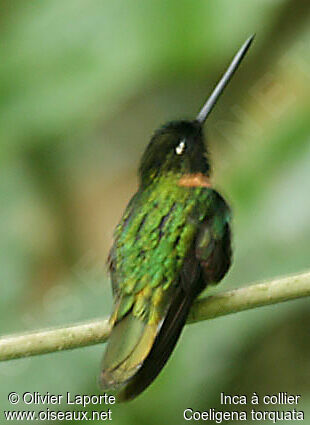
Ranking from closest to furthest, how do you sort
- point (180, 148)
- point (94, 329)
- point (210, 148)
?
1. point (94, 329)
2. point (180, 148)
3. point (210, 148)

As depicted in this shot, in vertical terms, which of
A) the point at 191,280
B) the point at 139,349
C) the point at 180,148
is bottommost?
the point at 139,349

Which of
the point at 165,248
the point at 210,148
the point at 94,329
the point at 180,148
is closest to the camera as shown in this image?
the point at 94,329

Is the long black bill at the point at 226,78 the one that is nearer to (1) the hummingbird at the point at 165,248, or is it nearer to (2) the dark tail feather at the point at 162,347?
(1) the hummingbird at the point at 165,248

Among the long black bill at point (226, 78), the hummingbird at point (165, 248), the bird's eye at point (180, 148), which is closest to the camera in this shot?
the hummingbird at point (165, 248)

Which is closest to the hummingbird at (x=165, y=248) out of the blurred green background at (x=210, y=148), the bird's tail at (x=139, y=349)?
the bird's tail at (x=139, y=349)

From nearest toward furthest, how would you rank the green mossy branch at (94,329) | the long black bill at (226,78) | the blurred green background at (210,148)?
1. the green mossy branch at (94,329)
2. the long black bill at (226,78)
3. the blurred green background at (210,148)

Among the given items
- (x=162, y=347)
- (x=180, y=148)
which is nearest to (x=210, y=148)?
(x=180, y=148)

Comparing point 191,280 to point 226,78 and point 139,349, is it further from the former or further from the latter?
point 226,78

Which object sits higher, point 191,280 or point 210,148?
point 210,148

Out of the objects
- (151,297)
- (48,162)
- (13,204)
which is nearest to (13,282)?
(13,204)
